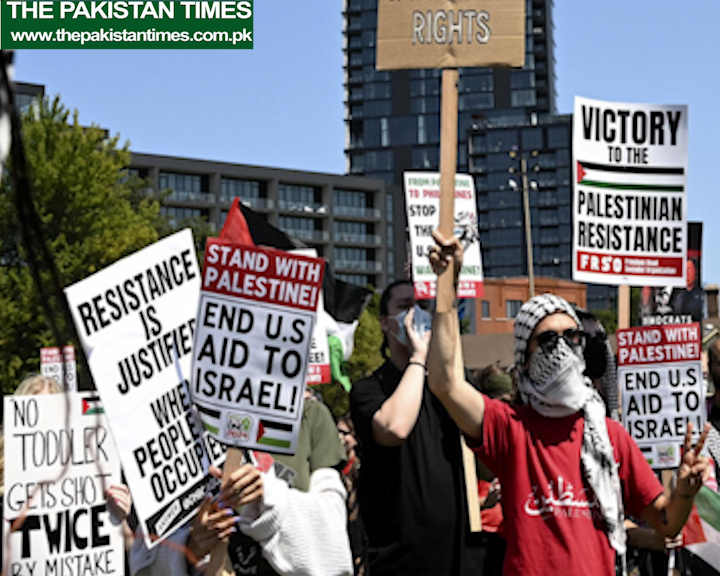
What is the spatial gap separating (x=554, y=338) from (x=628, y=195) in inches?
130

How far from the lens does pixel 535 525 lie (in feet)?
12.0

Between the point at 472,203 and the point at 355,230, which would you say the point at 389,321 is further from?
the point at 355,230

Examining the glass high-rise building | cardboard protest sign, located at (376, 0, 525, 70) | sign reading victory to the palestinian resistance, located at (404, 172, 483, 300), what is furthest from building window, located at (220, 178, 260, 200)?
cardboard protest sign, located at (376, 0, 525, 70)

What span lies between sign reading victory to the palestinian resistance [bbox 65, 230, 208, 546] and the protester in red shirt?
3.22 feet

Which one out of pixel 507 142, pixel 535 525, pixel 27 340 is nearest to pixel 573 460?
pixel 535 525

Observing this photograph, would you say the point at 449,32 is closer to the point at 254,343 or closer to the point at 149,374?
the point at 254,343

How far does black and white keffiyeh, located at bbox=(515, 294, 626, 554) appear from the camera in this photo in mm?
3711

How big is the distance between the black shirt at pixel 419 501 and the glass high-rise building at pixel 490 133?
467ft

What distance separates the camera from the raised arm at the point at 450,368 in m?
3.71

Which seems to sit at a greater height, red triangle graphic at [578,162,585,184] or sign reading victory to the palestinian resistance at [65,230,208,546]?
red triangle graphic at [578,162,585,184]

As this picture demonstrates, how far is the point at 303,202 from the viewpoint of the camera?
112750 millimetres

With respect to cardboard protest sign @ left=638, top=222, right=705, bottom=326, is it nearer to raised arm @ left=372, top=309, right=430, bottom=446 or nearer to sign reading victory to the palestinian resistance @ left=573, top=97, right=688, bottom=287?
sign reading victory to the palestinian resistance @ left=573, top=97, right=688, bottom=287

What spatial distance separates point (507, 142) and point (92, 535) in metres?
143

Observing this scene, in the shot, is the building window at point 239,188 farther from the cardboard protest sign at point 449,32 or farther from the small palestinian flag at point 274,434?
the small palestinian flag at point 274,434
